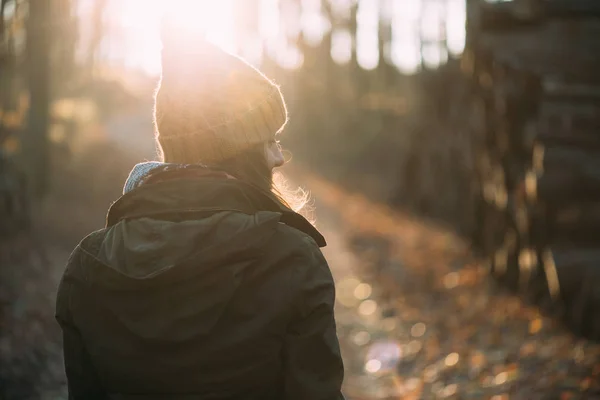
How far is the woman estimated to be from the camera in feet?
7.89

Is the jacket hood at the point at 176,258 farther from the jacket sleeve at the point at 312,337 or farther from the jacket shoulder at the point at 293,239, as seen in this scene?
the jacket sleeve at the point at 312,337

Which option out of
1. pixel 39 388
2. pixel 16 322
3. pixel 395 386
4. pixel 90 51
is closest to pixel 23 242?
pixel 16 322

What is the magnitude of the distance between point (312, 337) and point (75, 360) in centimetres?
84

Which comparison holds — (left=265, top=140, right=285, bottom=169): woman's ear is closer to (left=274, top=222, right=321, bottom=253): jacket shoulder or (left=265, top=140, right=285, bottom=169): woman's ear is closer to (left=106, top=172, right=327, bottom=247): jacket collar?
(left=106, top=172, right=327, bottom=247): jacket collar

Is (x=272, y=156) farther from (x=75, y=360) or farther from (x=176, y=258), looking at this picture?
(x=75, y=360)

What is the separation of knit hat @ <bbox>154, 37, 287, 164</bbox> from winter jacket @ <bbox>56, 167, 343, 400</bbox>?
0.17 metres

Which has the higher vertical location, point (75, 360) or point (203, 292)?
point (203, 292)

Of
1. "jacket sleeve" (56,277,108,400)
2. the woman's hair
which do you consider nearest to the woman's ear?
the woman's hair

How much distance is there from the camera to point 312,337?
2.50m

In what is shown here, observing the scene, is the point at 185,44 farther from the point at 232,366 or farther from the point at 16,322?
the point at 16,322

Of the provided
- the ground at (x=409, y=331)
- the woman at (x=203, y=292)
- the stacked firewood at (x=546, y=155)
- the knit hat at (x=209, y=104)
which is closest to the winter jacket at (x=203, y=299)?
the woman at (x=203, y=292)

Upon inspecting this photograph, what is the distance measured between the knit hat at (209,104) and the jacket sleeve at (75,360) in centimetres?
61

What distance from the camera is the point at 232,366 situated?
2469 mm

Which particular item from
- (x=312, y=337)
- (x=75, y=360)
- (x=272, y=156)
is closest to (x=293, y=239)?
(x=312, y=337)
